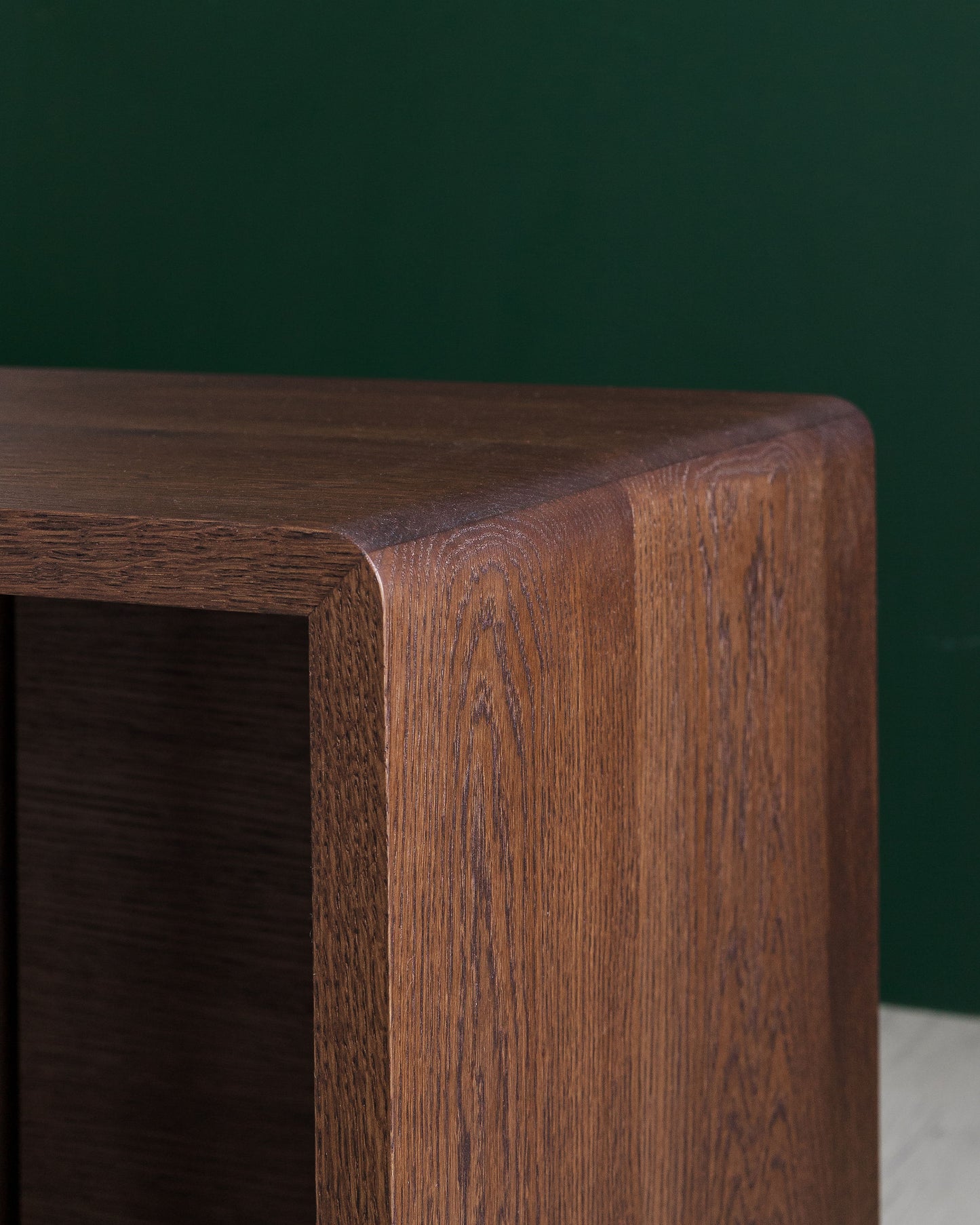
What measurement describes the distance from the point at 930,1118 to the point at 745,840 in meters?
0.69

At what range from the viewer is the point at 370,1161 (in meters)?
0.48

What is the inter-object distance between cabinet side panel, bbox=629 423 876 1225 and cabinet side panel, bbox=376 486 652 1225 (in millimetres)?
27

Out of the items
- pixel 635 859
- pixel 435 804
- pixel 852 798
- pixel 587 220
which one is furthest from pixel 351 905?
pixel 587 220

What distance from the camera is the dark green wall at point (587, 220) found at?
1515mm

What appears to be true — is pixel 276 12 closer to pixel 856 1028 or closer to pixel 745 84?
pixel 745 84

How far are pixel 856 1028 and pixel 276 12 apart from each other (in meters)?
1.30

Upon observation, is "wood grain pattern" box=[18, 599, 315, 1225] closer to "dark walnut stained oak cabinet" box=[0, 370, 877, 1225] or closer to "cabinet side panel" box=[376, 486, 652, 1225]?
"dark walnut stained oak cabinet" box=[0, 370, 877, 1225]

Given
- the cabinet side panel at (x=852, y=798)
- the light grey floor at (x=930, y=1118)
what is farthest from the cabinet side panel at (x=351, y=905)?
the light grey floor at (x=930, y=1118)

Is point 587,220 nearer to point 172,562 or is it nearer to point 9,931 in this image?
point 9,931

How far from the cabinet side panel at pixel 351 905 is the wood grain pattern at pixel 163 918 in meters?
0.41

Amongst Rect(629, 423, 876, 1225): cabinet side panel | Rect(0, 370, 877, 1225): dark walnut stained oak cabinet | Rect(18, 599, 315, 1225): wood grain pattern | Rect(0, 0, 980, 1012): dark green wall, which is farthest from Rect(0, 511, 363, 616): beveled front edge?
Rect(0, 0, 980, 1012): dark green wall

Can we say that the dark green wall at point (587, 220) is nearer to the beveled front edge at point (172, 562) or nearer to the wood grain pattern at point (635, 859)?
the wood grain pattern at point (635, 859)

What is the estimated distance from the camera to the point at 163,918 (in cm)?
93

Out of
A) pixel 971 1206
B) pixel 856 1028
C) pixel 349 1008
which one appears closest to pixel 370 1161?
pixel 349 1008
